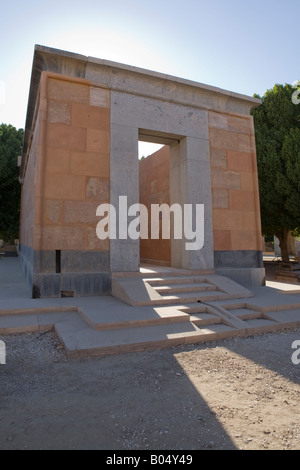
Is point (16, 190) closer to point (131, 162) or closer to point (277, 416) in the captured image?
point (131, 162)

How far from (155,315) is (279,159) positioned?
41.5 feet

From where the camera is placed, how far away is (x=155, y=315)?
14.0ft

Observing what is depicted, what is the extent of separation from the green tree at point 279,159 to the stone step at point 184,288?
991cm

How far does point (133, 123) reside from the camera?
661 cm

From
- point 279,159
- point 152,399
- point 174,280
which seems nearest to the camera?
point 152,399

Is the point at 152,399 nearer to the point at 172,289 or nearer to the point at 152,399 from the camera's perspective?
the point at 152,399

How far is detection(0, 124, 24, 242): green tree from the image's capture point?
21047 mm

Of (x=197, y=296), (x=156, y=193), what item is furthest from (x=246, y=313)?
(x=156, y=193)

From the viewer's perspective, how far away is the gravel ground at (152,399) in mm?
1882

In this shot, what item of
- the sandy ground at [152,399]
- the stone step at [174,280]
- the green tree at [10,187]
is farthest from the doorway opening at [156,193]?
the green tree at [10,187]

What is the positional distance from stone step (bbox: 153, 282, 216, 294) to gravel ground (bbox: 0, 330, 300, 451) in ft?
6.04

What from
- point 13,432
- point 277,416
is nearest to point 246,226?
point 277,416

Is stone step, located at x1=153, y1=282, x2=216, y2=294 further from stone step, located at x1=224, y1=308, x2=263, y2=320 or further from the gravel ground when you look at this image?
the gravel ground

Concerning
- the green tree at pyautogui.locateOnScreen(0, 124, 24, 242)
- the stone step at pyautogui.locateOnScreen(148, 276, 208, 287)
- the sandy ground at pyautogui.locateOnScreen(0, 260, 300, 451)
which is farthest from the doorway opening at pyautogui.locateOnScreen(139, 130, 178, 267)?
the green tree at pyautogui.locateOnScreen(0, 124, 24, 242)
